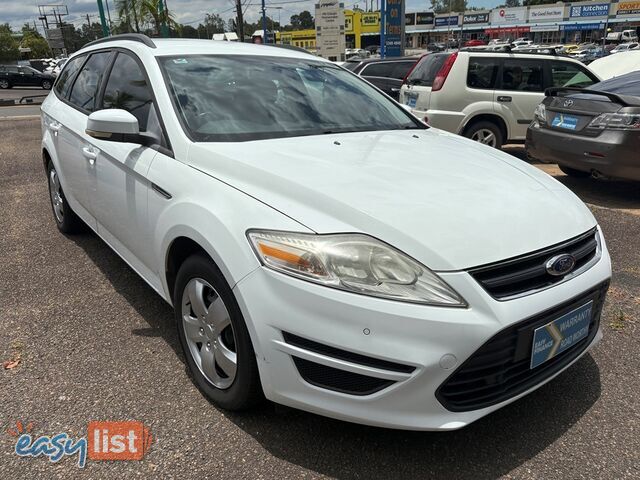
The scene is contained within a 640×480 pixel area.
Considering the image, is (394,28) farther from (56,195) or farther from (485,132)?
(56,195)

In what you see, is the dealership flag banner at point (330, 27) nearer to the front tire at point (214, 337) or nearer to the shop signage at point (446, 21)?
the front tire at point (214, 337)

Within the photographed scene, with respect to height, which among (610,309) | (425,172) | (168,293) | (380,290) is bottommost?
(610,309)

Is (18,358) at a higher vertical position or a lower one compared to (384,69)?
lower

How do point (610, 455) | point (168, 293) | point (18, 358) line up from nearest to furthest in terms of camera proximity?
1. point (610, 455)
2. point (168, 293)
3. point (18, 358)

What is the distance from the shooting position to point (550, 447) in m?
2.24

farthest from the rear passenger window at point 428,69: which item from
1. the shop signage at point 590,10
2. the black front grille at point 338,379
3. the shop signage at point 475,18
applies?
the shop signage at point 475,18

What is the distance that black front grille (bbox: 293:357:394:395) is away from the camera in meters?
1.92

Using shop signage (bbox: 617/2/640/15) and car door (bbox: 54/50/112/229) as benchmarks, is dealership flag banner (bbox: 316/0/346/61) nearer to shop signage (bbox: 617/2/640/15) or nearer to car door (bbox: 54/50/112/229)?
car door (bbox: 54/50/112/229)

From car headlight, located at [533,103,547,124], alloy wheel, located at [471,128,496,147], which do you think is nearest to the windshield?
car headlight, located at [533,103,547,124]

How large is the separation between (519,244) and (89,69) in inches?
141

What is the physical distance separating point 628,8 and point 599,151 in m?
79.0

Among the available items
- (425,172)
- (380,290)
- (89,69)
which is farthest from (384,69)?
(380,290)

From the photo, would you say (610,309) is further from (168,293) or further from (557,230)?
(168,293)

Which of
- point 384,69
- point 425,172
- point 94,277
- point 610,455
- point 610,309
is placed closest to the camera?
point 610,455
